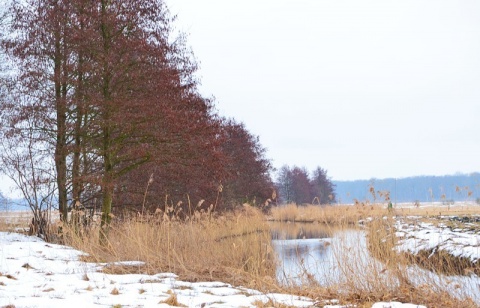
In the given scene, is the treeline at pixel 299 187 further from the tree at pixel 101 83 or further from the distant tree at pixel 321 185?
the tree at pixel 101 83

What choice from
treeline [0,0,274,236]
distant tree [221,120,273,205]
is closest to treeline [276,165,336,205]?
distant tree [221,120,273,205]

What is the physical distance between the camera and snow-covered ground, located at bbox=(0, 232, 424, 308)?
5.18m

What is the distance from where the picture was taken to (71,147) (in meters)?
10.9

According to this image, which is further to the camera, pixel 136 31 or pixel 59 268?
pixel 136 31

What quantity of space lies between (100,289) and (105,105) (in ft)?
18.1

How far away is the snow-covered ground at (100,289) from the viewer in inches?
204

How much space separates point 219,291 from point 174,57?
288 inches

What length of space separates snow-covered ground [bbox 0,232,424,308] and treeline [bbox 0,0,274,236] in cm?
317

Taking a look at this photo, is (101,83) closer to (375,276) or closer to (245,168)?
(375,276)

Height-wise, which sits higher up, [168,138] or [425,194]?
[168,138]

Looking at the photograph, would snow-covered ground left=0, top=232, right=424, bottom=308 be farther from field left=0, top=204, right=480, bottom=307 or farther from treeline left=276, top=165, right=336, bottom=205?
treeline left=276, top=165, right=336, bottom=205

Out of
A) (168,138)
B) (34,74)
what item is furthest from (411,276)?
(34,74)

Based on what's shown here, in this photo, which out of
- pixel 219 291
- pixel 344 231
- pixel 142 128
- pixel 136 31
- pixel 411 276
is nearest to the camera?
pixel 219 291

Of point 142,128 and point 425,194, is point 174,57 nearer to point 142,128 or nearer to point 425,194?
point 142,128
